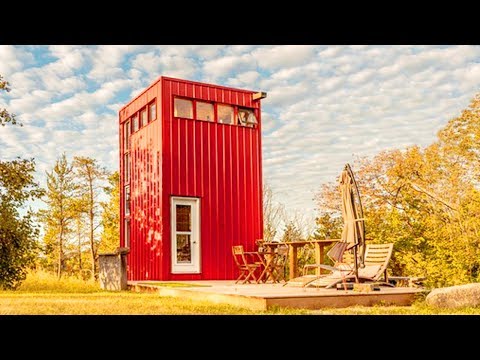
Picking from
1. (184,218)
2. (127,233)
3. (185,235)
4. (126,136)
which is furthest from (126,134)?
(185,235)

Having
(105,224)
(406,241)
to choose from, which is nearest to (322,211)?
(406,241)

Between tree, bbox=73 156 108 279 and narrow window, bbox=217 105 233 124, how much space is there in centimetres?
899

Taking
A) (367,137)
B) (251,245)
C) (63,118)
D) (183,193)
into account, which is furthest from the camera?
(63,118)

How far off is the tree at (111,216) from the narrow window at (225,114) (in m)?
8.83

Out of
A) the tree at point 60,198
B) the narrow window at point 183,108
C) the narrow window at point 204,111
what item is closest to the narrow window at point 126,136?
the narrow window at point 183,108

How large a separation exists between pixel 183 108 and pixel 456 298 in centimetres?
827

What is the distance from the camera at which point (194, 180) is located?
13875 millimetres

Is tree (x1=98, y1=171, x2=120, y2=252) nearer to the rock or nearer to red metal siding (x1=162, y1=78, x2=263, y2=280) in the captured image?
red metal siding (x1=162, y1=78, x2=263, y2=280)

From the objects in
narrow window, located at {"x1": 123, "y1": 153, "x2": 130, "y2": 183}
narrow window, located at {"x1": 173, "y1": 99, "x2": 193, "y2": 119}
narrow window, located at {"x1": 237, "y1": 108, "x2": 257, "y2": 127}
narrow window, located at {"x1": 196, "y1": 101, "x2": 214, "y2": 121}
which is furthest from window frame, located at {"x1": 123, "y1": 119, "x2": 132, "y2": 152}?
narrow window, located at {"x1": 237, "y1": 108, "x2": 257, "y2": 127}

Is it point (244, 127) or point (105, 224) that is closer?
point (244, 127)

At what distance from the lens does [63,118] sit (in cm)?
2156

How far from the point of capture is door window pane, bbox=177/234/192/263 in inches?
531

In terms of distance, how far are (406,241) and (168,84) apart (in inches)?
295

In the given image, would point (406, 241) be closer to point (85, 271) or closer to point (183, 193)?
point (183, 193)
